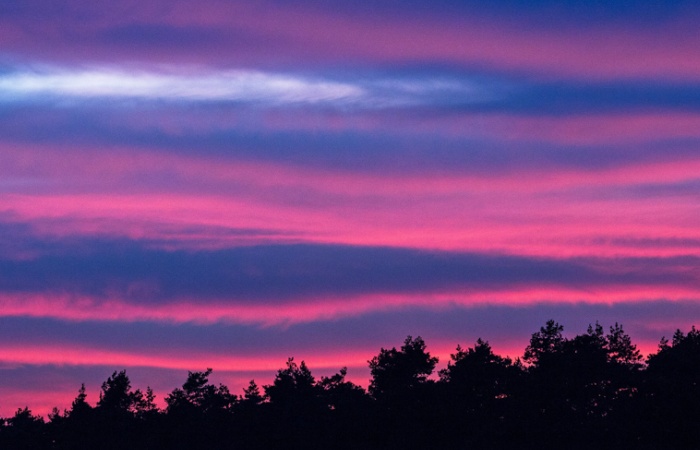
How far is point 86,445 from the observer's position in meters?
133

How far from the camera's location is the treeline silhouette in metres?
87.2

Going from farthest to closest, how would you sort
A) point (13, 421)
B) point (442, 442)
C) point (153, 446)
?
1. point (13, 421)
2. point (153, 446)
3. point (442, 442)

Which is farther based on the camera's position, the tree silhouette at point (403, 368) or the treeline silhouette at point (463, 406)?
the tree silhouette at point (403, 368)

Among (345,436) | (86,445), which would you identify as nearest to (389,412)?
(345,436)

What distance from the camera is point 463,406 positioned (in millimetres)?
100625

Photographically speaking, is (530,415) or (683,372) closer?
(683,372)

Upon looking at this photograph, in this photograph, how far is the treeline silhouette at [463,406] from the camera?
3435 inches

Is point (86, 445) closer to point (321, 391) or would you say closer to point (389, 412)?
point (321, 391)

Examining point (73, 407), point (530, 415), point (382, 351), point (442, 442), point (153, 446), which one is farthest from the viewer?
point (73, 407)

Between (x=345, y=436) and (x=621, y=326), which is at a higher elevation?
(x=621, y=326)

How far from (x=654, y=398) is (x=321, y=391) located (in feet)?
152

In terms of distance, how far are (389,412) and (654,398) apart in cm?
2743

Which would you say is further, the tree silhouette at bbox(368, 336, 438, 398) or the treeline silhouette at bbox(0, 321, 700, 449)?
the tree silhouette at bbox(368, 336, 438, 398)

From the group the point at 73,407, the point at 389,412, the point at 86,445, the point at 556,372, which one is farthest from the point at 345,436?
the point at 73,407
